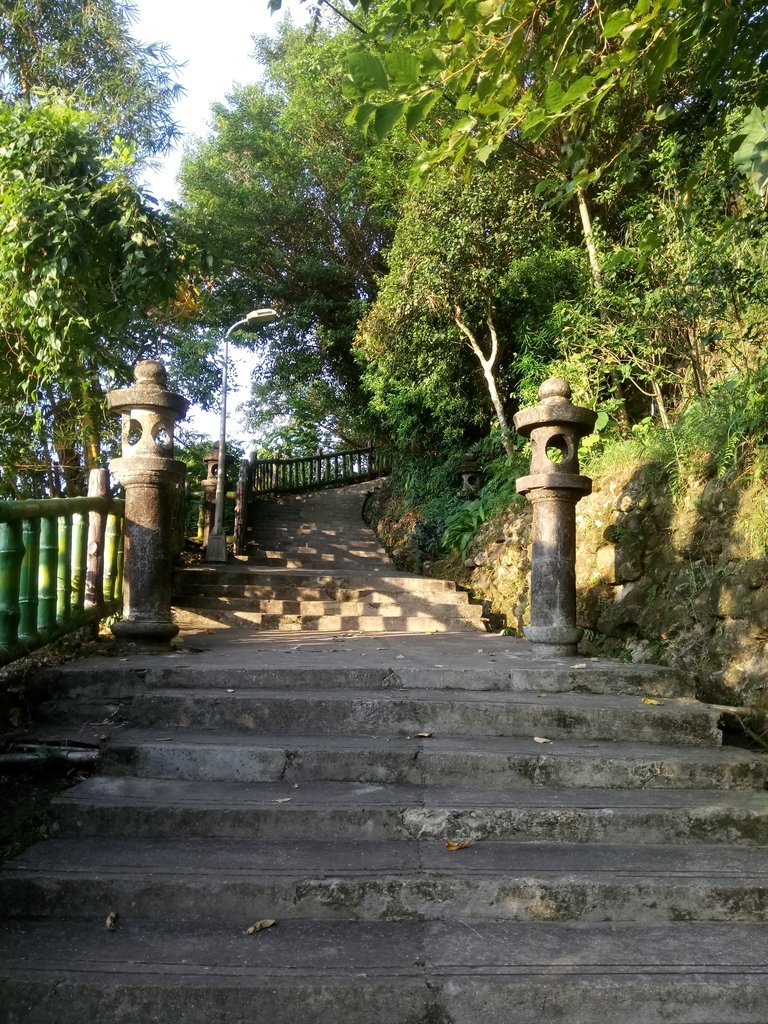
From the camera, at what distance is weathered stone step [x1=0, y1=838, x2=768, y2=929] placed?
225cm

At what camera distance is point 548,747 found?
3154mm

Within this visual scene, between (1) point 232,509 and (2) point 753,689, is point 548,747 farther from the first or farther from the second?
(1) point 232,509

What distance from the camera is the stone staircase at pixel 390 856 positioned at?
1897mm

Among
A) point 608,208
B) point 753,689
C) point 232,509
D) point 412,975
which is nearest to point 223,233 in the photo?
point 232,509

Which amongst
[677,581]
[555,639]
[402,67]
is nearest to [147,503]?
[555,639]

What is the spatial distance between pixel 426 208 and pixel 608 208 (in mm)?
2547

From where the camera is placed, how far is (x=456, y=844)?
2.56 meters

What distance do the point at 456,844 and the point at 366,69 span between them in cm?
270

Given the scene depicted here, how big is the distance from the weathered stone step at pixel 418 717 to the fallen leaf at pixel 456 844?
74 cm

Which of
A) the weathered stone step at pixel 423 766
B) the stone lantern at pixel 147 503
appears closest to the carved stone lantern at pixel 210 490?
the stone lantern at pixel 147 503

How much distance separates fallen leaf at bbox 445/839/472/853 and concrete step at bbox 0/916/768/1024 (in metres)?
0.37

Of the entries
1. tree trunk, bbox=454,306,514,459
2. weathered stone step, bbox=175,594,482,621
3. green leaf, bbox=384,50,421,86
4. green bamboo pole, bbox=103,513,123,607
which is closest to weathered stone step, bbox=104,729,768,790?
green bamboo pole, bbox=103,513,123,607

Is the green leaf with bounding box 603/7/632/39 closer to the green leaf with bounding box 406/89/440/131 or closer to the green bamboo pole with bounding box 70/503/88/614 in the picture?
the green leaf with bounding box 406/89/440/131

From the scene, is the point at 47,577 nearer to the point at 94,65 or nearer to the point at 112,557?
the point at 112,557
